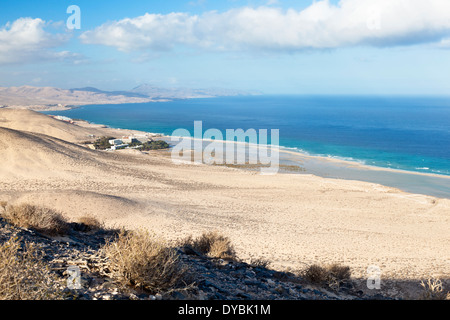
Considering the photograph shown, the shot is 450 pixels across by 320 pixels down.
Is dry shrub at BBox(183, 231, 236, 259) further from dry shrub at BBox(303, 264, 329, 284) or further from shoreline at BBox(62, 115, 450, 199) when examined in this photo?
shoreline at BBox(62, 115, 450, 199)

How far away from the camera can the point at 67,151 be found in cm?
2661

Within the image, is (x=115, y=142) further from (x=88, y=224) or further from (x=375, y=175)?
(x=88, y=224)

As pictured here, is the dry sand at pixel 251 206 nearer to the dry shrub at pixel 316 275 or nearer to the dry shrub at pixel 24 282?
the dry shrub at pixel 316 275

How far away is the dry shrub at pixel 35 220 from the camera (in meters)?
6.84


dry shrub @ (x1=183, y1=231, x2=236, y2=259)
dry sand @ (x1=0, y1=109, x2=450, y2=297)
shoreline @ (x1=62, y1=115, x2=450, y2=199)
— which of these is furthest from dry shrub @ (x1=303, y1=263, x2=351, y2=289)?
shoreline @ (x1=62, y1=115, x2=450, y2=199)

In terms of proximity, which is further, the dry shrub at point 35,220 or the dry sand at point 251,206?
the dry sand at point 251,206

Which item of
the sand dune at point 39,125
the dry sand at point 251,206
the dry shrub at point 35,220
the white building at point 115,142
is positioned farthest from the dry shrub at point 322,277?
the sand dune at point 39,125

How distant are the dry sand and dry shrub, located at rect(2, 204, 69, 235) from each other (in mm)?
5562

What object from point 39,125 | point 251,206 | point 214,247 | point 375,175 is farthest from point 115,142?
point 214,247

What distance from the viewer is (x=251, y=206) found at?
19.1 meters

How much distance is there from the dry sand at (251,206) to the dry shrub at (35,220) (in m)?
5.56
